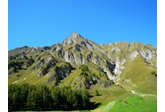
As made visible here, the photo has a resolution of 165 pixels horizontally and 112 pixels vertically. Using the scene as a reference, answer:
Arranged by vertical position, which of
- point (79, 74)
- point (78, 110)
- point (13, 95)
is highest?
point (79, 74)

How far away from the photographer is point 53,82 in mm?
162625

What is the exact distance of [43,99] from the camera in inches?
3007

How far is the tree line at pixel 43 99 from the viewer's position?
73.9m

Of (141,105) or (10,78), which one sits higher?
(10,78)

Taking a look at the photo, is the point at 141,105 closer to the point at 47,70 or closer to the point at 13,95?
the point at 13,95

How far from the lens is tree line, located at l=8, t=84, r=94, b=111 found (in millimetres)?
73875

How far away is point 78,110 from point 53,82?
88.9m

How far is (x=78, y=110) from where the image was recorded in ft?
250

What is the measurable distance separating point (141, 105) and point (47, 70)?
171043 millimetres
